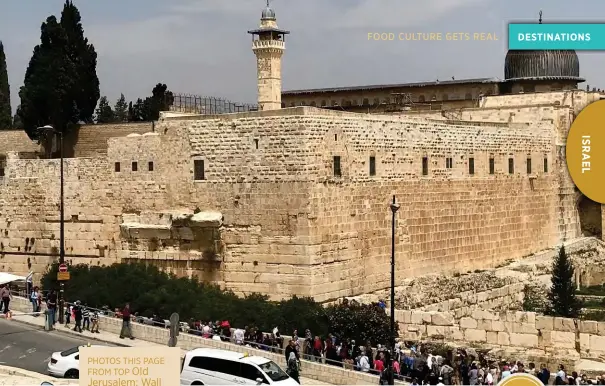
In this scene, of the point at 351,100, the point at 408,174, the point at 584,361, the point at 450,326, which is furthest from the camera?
the point at 351,100

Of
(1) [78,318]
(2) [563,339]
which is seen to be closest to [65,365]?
(1) [78,318]

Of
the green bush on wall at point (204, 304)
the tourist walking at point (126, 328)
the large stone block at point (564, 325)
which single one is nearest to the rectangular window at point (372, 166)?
the green bush on wall at point (204, 304)

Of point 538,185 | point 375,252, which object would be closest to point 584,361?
point 375,252

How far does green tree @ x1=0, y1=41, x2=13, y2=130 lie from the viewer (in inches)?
1638

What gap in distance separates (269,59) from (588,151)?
1067cm

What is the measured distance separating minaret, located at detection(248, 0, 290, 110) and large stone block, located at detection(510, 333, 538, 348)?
13694 mm

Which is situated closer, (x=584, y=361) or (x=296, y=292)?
(x=584, y=361)

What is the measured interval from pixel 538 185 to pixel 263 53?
10.3 meters

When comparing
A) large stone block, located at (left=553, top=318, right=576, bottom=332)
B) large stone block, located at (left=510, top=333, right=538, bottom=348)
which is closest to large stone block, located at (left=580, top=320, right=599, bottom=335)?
large stone block, located at (left=553, top=318, right=576, bottom=332)

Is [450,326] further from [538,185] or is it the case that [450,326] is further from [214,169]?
[538,185]

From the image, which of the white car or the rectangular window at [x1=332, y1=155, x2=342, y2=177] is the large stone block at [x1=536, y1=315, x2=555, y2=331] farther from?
the white car

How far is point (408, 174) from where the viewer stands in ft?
78.7

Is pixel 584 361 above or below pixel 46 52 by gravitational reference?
below

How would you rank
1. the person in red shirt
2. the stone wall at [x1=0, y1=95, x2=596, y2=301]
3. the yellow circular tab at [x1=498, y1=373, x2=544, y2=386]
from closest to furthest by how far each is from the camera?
the yellow circular tab at [x1=498, y1=373, x2=544, y2=386]
the person in red shirt
the stone wall at [x1=0, y1=95, x2=596, y2=301]
